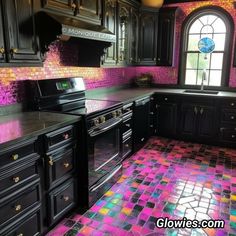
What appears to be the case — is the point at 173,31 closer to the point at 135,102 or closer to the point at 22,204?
the point at 135,102

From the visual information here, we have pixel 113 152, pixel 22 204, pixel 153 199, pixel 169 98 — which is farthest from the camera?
pixel 169 98

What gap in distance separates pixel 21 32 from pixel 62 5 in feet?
2.01

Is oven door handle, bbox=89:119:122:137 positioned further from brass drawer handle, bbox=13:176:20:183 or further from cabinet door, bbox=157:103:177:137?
cabinet door, bbox=157:103:177:137

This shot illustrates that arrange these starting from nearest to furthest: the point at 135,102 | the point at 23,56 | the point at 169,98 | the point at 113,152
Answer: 1. the point at 23,56
2. the point at 113,152
3. the point at 135,102
4. the point at 169,98

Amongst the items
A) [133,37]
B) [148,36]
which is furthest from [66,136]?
[148,36]

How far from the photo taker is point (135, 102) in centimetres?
351

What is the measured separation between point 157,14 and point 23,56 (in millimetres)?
3075

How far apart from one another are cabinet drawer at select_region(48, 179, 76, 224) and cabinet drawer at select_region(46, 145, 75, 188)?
0.30ft

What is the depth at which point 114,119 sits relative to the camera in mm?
2732

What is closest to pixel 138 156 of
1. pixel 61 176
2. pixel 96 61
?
pixel 96 61

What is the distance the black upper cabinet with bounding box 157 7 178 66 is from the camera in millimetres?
4301

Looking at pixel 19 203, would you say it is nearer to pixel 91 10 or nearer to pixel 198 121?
pixel 91 10

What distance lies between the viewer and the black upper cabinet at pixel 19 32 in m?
1.87

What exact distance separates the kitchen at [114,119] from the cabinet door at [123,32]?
0.03 meters
